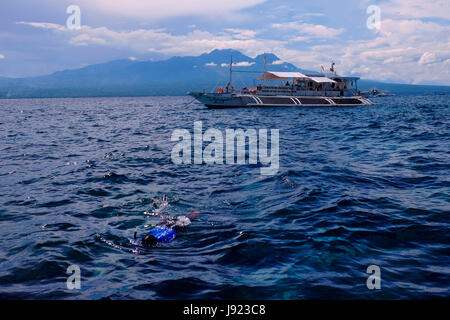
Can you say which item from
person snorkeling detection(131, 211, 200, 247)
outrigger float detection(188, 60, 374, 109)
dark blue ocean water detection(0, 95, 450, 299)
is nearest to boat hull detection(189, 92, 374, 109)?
outrigger float detection(188, 60, 374, 109)

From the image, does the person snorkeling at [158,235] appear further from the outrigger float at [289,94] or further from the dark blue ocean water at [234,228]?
the outrigger float at [289,94]

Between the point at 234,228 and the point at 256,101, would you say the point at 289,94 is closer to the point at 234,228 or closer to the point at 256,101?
the point at 256,101

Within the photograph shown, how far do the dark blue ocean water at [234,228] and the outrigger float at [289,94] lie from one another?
4949 cm

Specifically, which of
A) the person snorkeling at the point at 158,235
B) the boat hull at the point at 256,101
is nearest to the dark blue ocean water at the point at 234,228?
the person snorkeling at the point at 158,235

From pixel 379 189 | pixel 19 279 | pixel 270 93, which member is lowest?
pixel 19 279

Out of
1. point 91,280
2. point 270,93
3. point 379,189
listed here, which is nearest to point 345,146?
point 379,189

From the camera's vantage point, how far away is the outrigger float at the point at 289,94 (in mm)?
65938

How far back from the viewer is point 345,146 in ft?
73.3

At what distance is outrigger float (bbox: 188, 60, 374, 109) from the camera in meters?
65.9

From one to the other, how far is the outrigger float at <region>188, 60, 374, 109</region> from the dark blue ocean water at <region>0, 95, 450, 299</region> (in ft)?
162

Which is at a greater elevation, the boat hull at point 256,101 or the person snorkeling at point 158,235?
the boat hull at point 256,101
